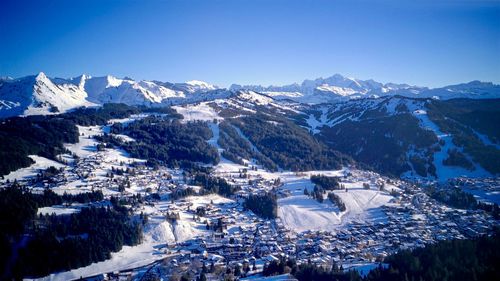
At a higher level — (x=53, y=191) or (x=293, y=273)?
(x=53, y=191)

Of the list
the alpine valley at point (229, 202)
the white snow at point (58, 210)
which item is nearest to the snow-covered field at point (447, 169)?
the alpine valley at point (229, 202)

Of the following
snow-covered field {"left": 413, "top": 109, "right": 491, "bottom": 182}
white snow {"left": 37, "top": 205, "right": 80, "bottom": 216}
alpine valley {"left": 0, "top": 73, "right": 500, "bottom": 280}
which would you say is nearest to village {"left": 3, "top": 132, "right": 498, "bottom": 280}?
alpine valley {"left": 0, "top": 73, "right": 500, "bottom": 280}

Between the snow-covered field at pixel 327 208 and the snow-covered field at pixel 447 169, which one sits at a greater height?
the snow-covered field at pixel 447 169

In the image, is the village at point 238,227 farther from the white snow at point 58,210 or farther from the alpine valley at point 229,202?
the white snow at point 58,210

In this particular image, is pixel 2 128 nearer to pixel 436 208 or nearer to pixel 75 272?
pixel 75 272

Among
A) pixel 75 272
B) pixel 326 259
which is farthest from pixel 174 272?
pixel 326 259

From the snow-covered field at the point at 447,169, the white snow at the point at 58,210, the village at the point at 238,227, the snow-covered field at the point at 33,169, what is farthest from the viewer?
the snow-covered field at the point at 447,169

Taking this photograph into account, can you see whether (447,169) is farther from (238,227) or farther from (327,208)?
(238,227)

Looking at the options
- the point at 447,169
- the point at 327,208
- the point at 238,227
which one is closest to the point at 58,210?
the point at 238,227

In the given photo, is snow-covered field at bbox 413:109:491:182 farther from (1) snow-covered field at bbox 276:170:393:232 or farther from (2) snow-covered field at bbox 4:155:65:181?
(2) snow-covered field at bbox 4:155:65:181
